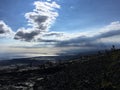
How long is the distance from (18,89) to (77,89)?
2693 inches

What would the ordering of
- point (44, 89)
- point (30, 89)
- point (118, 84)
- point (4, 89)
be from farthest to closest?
point (4, 89) < point (30, 89) < point (44, 89) < point (118, 84)

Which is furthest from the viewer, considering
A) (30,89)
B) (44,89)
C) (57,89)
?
(30,89)

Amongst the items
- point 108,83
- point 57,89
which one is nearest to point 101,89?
point 108,83

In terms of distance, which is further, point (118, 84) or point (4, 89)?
point (4, 89)

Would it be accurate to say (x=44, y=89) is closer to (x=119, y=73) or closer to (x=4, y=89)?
(x=4, y=89)

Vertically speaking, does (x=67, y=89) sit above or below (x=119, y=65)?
below

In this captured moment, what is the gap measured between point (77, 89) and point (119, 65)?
26.4m

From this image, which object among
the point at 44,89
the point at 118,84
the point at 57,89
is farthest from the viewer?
the point at 44,89

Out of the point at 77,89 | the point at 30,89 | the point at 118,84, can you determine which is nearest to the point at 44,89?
the point at 30,89

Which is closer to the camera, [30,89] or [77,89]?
[77,89]

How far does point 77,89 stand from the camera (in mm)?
111938

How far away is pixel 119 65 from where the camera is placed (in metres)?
124

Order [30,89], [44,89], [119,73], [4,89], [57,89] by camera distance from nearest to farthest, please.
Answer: [119,73], [57,89], [44,89], [30,89], [4,89]

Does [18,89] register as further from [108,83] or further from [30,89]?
[108,83]
